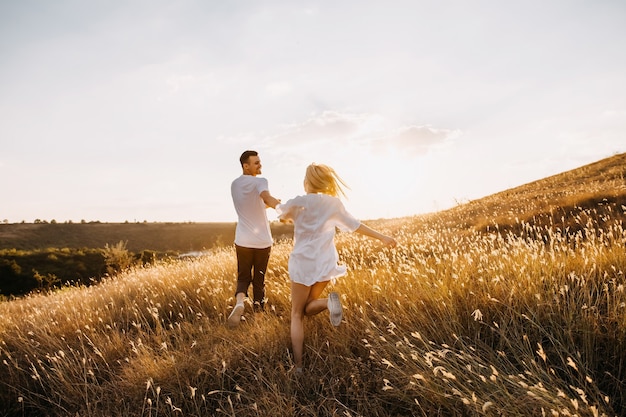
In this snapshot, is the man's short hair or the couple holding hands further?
the man's short hair

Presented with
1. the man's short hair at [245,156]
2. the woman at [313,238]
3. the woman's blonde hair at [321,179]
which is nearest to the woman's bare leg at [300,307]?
the woman at [313,238]

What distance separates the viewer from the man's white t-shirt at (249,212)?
4.96 metres

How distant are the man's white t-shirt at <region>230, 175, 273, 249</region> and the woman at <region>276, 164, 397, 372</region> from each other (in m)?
1.16

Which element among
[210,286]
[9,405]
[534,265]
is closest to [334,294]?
[534,265]

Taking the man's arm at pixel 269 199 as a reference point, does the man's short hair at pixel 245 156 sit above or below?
above

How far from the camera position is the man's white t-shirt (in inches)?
195

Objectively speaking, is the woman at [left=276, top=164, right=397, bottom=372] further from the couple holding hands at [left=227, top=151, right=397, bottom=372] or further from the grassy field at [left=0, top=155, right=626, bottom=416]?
the grassy field at [left=0, top=155, right=626, bottom=416]

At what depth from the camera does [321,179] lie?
3844 mm

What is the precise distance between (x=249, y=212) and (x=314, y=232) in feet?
4.85

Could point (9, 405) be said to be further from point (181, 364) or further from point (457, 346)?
point (457, 346)

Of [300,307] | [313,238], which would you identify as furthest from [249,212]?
[300,307]

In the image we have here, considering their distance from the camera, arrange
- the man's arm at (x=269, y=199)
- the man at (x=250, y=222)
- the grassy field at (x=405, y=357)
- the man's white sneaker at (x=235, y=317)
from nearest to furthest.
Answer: the grassy field at (x=405, y=357) → the man's white sneaker at (x=235, y=317) → the man's arm at (x=269, y=199) → the man at (x=250, y=222)

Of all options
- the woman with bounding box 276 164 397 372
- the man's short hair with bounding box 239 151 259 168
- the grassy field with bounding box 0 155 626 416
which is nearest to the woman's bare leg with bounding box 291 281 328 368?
the woman with bounding box 276 164 397 372

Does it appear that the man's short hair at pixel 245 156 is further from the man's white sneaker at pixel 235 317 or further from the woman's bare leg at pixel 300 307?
the woman's bare leg at pixel 300 307
